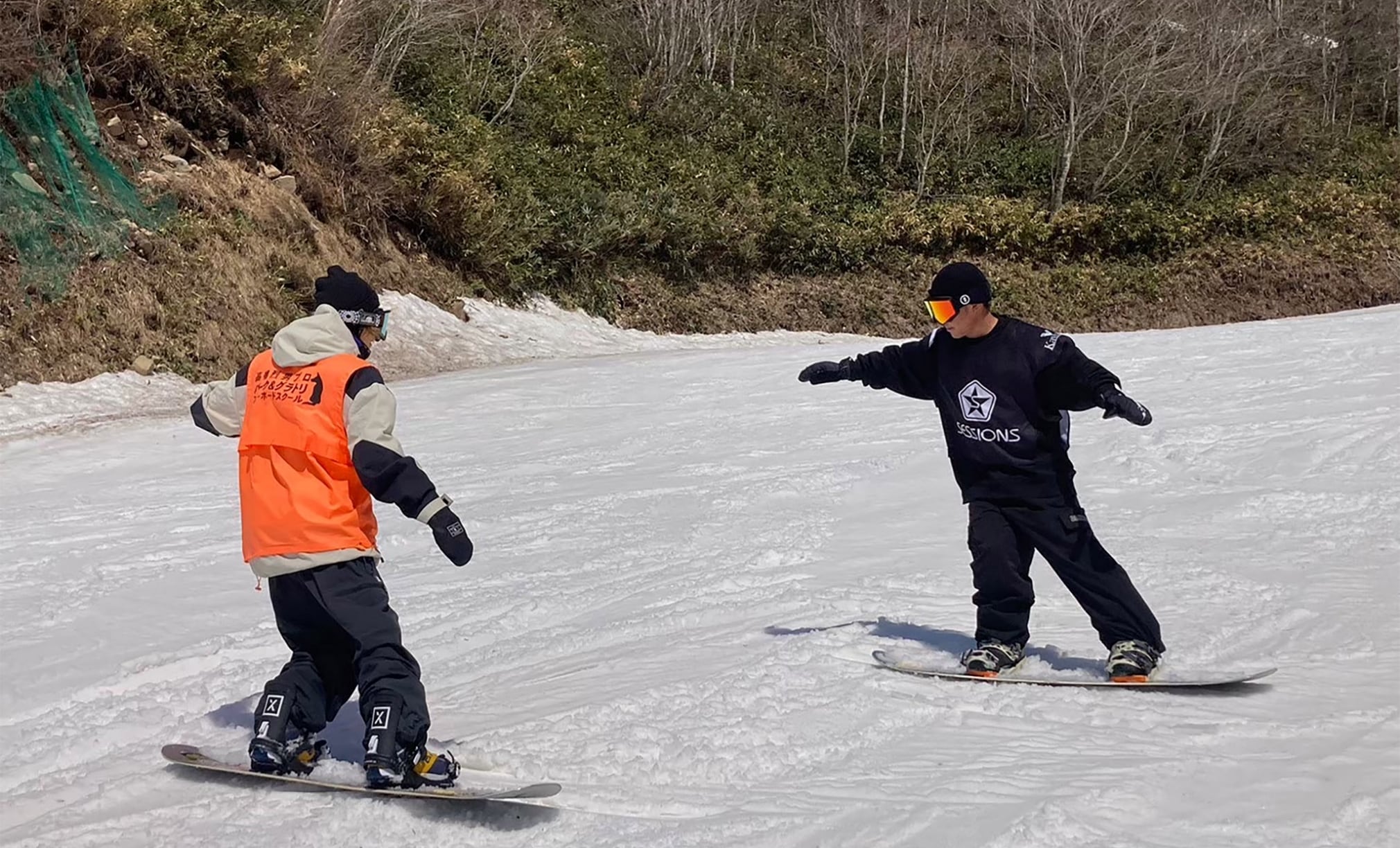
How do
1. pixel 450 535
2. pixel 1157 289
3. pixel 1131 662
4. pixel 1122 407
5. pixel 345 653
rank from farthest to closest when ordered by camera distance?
pixel 1157 289 → pixel 1131 662 → pixel 1122 407 → pixel 345 653 → pixel 450 535

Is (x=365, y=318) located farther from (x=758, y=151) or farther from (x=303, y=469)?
(x=758, y=151)

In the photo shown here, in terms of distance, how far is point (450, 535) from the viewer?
3.72 meters

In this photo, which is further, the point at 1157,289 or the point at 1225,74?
the point at 1225,74

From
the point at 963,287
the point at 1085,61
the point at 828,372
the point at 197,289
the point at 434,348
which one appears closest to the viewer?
the point at 963,287

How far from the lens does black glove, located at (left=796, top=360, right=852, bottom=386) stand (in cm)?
548

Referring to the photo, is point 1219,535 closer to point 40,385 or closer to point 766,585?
point 766,585

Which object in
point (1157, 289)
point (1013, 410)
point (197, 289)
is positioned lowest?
point (197, 289)

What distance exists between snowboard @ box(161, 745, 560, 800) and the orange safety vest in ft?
2.24

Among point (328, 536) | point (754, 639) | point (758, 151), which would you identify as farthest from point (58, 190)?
point (758, 151)

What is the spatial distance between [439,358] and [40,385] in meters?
6.42

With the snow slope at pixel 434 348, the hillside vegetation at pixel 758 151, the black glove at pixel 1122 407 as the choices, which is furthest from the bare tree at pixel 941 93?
the black glove at pixel 1122 407

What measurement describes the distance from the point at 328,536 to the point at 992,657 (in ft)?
8.66

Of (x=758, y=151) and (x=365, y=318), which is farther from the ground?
(x=758, y=151)

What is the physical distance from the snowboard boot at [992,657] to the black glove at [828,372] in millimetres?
1282
